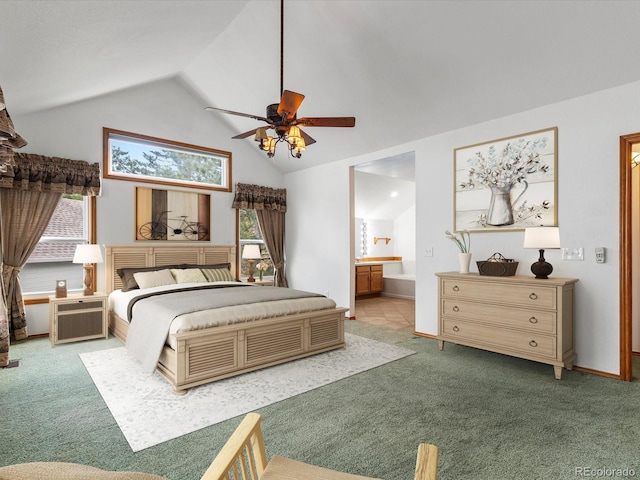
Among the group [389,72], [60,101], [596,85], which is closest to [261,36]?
[389,72]

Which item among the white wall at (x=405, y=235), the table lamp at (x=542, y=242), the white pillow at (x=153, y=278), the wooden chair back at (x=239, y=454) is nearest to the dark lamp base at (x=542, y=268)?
the table lamp at (x=542, y=242)

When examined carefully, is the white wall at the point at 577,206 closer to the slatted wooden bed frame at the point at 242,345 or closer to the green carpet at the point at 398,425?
the green carpet at the point at 398,425

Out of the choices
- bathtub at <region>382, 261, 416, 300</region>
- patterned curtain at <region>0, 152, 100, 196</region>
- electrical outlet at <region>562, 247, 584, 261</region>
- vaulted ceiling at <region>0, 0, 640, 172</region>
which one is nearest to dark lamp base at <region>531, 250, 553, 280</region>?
electrical outlet at <region>562, 247, 584, 261</region>

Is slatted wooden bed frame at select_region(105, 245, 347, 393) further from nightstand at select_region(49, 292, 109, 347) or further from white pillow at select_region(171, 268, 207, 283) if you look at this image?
white pillow at select_region(171, 268, 207, 283)

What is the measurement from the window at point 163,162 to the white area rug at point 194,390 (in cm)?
258

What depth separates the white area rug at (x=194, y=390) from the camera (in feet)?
7.79

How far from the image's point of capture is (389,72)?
3.88 meters

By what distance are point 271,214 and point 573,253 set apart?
4.68 metres

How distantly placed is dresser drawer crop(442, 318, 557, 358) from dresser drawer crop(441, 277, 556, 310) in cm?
27

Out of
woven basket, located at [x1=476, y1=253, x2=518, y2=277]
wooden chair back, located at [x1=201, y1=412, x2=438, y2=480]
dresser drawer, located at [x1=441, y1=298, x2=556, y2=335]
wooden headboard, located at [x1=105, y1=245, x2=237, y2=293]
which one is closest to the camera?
wooden chair back, located at [x1=201, y1=412, x2=438, y2=480]

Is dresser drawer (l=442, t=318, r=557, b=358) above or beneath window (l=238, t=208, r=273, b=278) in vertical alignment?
beneath

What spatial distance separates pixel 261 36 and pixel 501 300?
3.76 meters

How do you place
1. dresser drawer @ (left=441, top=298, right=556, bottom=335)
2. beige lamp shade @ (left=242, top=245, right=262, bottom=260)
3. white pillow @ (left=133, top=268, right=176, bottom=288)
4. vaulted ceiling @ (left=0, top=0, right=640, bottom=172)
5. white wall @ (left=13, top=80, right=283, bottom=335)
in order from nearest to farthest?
1. vaulted ceiling @ (left=0, top=0, right=640, bottom=172)
2. dresser drawer @ (left=441, top=298, right=556, bottom=335)
3. white wall @ (left=13, top=80, right=283, bottom=335)
4. white pillow @ (left=133, top=268, right=176, bottom=288)
5. beige lamp shade @ (left=242, top=245, right=262, bottom=260)

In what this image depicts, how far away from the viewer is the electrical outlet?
3.39 m
